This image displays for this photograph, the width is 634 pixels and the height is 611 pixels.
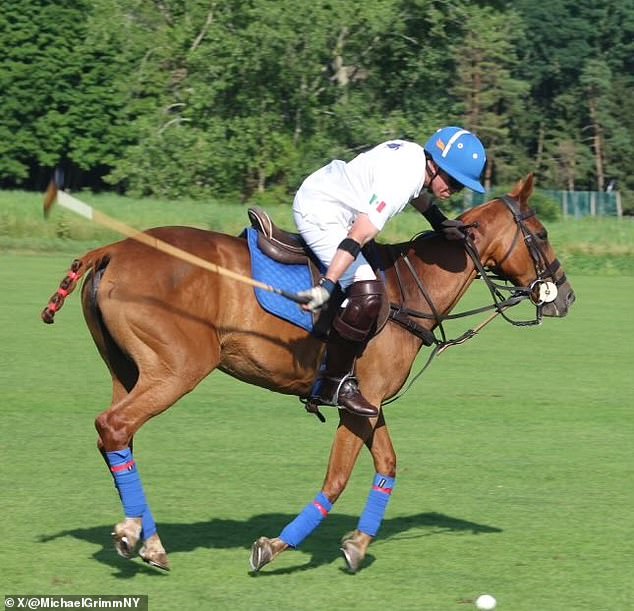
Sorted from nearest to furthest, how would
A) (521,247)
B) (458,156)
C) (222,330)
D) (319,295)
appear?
(319,295), (222,330), (458,156), (521,247)

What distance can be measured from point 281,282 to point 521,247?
5.32 ft

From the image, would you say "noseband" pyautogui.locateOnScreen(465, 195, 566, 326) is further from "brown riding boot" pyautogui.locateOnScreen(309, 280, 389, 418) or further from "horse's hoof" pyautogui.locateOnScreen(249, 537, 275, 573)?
"horse's hoof" pyautogui.locateOnScreen(249, 537, 275, 573)

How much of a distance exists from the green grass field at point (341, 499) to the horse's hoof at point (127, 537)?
0.19 metres

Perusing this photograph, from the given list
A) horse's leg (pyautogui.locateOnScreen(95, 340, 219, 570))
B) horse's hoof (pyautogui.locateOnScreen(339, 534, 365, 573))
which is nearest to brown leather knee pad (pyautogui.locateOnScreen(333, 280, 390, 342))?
horse's leg (pyautogui.locateOnScreen(95, 340, 219, 570))

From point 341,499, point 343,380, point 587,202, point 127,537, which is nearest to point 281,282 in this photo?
point 343,380

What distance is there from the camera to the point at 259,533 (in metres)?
8.07

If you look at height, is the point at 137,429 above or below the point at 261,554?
above

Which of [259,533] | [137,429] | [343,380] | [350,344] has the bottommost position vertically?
[259,533]

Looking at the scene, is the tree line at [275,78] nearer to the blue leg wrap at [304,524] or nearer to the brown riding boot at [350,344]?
the brown riding boot at [350,344]

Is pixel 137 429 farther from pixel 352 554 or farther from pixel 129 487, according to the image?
pixel 352 554

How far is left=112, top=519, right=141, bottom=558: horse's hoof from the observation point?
22.3 ft

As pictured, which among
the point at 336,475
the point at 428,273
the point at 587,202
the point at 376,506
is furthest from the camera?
the point at 587,202

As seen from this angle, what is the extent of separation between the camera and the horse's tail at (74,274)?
6953mm

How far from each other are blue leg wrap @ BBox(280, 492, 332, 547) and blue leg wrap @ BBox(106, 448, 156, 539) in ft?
2.45
